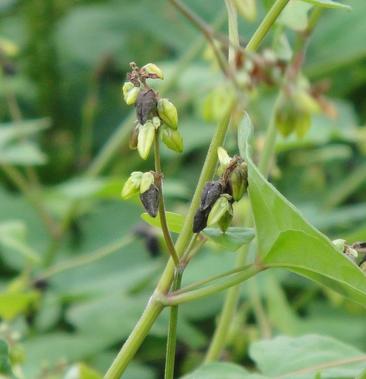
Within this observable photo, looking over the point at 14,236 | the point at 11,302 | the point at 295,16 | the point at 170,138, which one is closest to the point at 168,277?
the point at 170,138

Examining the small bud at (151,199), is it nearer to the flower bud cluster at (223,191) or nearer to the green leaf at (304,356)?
the flower bud cluster at (223,191)

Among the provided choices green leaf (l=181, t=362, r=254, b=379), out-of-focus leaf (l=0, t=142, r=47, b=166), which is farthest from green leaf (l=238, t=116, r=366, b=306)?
out-of-focus leaf (l=0, t=142, r=47, b=166)

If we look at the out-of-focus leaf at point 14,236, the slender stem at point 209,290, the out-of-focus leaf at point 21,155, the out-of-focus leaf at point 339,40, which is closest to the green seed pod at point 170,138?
the slender stem at point 209,290

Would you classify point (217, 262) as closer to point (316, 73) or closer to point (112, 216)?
point (112, 216)

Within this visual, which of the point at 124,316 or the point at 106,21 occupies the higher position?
the point at 106,21

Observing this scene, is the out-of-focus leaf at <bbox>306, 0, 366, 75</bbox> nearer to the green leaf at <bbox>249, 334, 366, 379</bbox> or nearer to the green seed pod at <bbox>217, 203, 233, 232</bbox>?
the green leaf at <bbox>249, 334, 366, 379</bbox>

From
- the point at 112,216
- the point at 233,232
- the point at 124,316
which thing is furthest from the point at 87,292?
the point at 233,232
